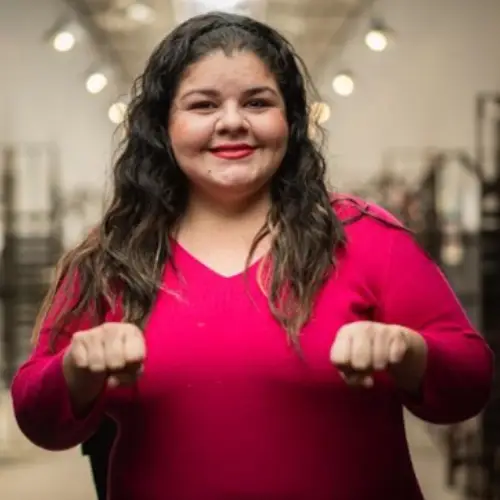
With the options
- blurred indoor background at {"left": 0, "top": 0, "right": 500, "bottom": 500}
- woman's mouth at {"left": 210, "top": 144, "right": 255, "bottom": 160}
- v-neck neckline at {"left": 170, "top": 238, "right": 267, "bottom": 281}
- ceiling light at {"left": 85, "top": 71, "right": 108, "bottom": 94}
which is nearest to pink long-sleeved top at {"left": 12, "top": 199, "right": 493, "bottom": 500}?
v-neck neckline at {"left": 170, "top": 238, "right": 267, "bottom": 281}

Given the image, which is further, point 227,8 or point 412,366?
point 227,8

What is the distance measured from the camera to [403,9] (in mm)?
2785

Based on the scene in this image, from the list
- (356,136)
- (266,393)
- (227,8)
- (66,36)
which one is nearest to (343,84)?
(356,136)

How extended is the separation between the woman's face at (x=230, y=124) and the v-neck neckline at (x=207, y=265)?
7 centimetres

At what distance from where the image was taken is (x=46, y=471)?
274 centimetres

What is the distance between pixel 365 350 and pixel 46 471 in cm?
193

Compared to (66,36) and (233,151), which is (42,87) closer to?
(66,36)

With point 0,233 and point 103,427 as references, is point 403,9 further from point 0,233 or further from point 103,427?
point 103,427

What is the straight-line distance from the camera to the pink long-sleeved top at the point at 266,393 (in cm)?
107

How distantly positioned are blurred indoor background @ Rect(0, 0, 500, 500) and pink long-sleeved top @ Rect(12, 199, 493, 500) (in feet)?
5.10

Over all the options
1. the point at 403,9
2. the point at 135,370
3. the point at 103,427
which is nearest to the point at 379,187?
the point at 403,9

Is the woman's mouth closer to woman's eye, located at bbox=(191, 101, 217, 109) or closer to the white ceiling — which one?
woman's eye, located at bbox=(191, 101, 217, 109)

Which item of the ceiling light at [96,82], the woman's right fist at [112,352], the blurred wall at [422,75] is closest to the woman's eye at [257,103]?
the woman's right fist at [112,352]

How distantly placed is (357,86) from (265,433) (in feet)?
5.76
